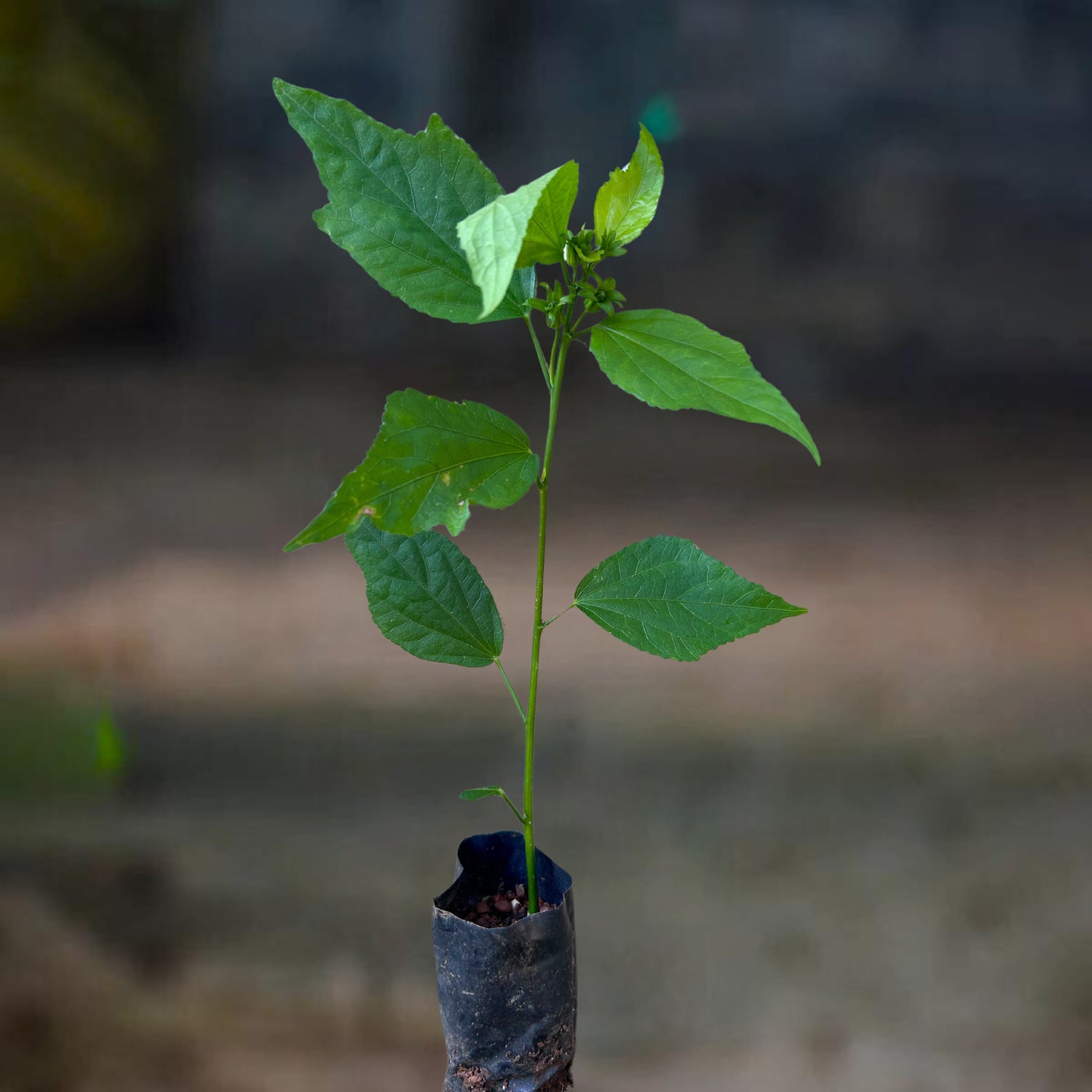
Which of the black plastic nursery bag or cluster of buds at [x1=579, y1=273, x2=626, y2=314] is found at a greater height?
cluster of buds at [x1=579, y1=273, x2=626, y2=314]

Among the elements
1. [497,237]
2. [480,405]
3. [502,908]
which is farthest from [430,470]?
[502,908]

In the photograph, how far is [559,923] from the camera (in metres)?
0.80

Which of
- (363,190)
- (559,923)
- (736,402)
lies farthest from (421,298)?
(559,923)

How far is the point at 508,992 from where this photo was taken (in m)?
0.80

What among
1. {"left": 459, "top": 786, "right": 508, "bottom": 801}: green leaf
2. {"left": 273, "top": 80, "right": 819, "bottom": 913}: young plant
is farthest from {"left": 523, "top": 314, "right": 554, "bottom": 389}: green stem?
{"left": 459, "top": 786, "right": 508, "bottom": 801}: green leaf

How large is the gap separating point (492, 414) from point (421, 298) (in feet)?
0.29

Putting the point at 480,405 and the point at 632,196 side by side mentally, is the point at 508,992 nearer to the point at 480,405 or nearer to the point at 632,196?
the point at 480,405

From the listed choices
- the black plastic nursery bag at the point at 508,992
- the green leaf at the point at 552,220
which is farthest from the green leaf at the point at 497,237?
the black plastic nursery bag at the point at 508,992

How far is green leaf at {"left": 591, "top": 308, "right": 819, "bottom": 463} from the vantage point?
0.68 meters

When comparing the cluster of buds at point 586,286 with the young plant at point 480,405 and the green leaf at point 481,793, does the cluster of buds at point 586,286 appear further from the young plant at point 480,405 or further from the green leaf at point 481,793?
the green leaf at point 481,793

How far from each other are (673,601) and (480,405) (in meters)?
0.19

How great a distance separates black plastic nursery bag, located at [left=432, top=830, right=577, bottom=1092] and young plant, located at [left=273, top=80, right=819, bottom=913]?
0.04 meters

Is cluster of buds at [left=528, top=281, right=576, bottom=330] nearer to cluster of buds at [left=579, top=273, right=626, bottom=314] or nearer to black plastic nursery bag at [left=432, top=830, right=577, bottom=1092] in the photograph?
cluster of buds at [left=579, top=273, right=626, bottom=314]

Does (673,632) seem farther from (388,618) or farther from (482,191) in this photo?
(482,191)
